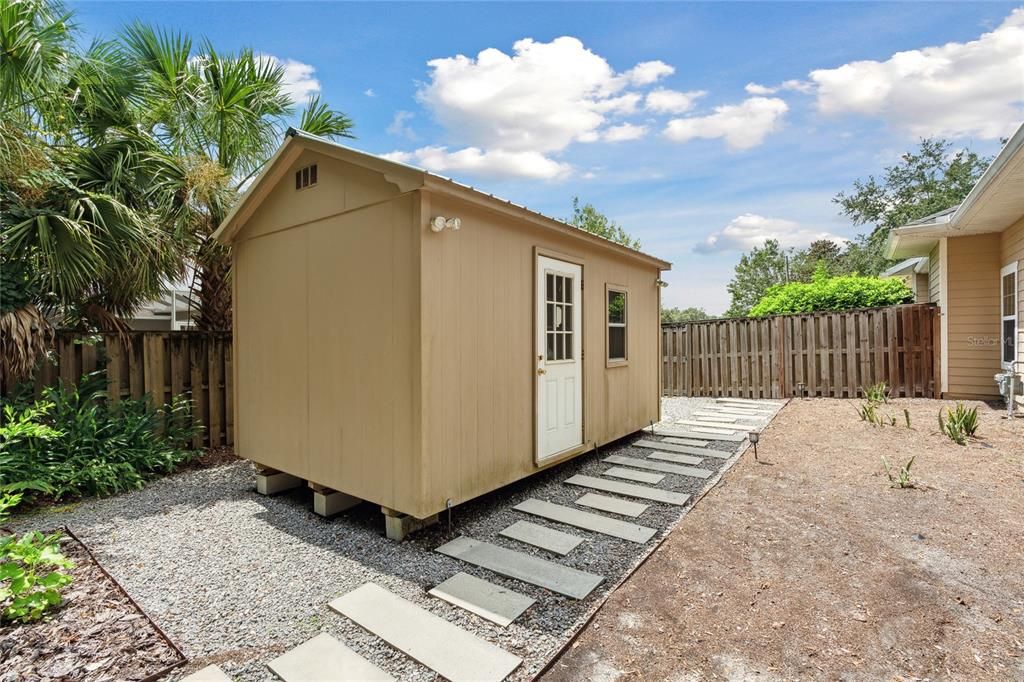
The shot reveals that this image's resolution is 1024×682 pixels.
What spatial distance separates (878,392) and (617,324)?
5.28 m

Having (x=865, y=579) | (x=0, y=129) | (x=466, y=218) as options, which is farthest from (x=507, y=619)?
(x=0, y=129)

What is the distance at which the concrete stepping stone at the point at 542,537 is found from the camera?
322 cm

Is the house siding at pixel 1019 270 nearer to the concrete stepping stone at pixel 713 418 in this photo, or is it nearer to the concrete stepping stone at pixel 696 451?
the concrete stepping stone at pixel 713 418

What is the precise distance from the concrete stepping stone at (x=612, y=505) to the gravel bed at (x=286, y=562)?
0.08 m

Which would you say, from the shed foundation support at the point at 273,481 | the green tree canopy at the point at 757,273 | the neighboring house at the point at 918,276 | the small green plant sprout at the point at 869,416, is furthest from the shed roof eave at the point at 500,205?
the green tree canopy at the point at 757,273

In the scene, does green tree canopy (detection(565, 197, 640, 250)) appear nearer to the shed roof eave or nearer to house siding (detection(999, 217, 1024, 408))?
house siding (detection(999, 217, 1024, 408))

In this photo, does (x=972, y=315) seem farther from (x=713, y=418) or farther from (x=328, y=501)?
(x=328, y=501)

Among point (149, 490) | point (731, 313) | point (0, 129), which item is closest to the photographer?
point (0, 129)

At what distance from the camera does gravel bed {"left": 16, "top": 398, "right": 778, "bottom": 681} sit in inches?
88.6

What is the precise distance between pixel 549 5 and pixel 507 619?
640 centimetres

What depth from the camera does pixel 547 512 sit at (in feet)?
12.6

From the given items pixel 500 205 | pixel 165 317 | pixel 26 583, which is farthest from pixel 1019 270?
pixel 165 317

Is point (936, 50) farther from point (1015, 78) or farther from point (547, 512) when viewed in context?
point (547, 512)

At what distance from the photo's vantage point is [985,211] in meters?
6.68
